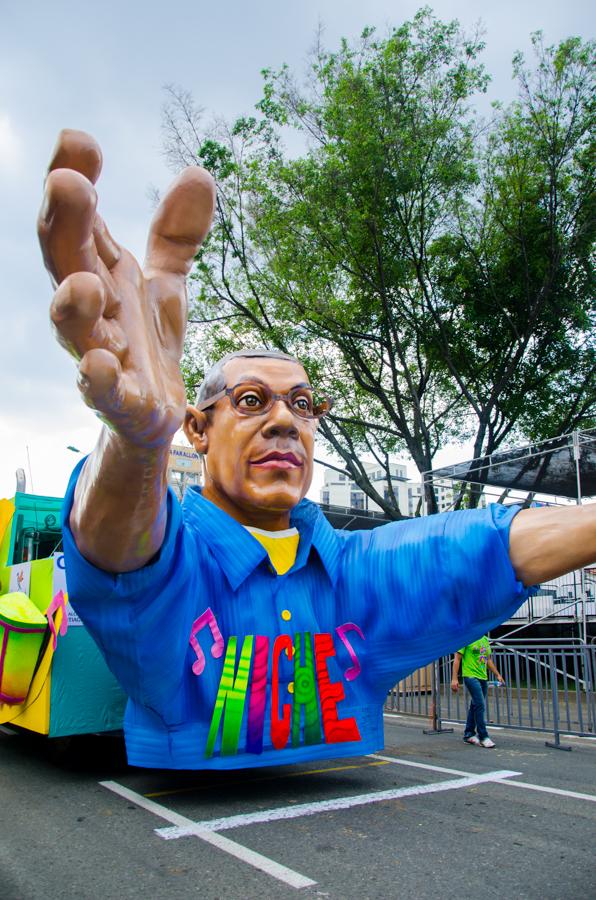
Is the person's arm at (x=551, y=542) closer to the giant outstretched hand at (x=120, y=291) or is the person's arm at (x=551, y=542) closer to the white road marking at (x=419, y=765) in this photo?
the giant outstretched hand at (x=120, y=291)

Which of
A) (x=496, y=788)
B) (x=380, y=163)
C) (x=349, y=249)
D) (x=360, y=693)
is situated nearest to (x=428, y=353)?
(x=349, y=249)

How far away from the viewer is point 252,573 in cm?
318

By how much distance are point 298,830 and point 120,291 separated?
2.81 m

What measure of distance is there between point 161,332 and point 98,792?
343cm

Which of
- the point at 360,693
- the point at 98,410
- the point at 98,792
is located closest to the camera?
the point at 98,410

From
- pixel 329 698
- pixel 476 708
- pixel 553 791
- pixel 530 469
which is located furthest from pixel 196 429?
pixel 530 469

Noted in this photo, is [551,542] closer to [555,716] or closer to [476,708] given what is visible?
[476,708]

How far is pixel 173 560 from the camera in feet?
8.61

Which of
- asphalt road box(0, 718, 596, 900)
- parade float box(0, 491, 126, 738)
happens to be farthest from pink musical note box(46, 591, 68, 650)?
asphalt road box(0, 718, 596, 900)

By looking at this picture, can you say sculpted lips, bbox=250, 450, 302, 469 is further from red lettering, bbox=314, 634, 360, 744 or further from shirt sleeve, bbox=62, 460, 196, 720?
red lettering, bbox=314, 634, 360, 744

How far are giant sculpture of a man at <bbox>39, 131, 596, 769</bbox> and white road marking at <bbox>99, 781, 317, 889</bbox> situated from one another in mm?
414

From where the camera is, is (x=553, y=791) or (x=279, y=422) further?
(x=553, y=791)

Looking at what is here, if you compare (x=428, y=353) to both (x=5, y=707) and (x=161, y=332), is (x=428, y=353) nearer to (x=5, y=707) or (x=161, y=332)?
(x=5, y=707)

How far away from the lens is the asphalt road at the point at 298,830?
281cm
